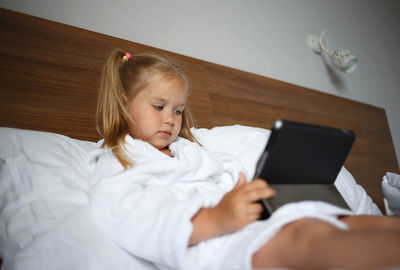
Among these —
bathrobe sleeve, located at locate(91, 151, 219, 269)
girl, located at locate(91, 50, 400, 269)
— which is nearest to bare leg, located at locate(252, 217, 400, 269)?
girl, located at locate(91, 50, 400, 269)

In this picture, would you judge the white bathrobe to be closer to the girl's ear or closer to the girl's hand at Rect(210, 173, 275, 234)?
the girl's hand at Rect(210, 173, 275, 234)

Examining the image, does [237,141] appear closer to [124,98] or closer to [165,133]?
[165,133]

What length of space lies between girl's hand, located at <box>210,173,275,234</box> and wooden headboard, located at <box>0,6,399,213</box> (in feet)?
1.98

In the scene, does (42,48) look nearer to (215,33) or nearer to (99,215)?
(99,215)

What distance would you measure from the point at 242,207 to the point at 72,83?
2.39ft

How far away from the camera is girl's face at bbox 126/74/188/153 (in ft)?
2.53

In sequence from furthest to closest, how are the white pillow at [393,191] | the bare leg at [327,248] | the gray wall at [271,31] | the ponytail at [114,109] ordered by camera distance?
1. the gray wall at [271,31]
2. the white pillow at [393,191]
3. the ponytail at [114,109]
4. the bare leg at [327,248]

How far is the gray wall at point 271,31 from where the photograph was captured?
3.57 feet

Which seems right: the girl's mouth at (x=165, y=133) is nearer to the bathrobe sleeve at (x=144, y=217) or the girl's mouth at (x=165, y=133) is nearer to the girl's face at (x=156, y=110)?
the girl's face at (x=156, y=110)

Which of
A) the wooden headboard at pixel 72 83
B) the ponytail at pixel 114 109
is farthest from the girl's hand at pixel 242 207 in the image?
the wooden headboard at pixel 72 83

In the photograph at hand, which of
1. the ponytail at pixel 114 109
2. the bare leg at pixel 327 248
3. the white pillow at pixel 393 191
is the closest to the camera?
the bare leg at pixel 327 248

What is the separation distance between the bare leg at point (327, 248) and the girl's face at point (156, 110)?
0.44 metres

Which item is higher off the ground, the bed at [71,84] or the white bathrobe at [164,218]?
the bed at [71,84]

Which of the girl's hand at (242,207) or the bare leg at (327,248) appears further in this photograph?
the girl's hand at (242,207)
